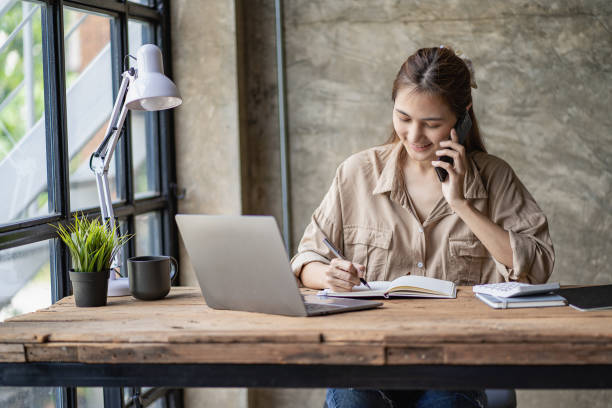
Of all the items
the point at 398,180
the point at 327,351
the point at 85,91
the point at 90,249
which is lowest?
the point at 327,351

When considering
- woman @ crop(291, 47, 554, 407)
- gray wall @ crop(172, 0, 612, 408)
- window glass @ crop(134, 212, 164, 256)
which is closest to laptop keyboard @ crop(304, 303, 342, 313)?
woman @ crop(291, 47, 554, 407)

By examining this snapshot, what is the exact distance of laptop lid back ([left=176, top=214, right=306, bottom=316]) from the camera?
1641 millimetres

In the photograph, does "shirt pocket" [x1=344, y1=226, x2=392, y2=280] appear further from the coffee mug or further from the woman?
the coffee mug

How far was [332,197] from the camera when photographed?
253cm

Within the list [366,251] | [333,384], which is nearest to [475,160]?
[366,251]

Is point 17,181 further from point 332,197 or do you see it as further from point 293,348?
point 293,348

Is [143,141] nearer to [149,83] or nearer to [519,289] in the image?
[149,83]

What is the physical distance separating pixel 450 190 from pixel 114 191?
A: 1.51m

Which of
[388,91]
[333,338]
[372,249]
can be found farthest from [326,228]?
[388,91]

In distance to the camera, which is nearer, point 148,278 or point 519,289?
point 519,289

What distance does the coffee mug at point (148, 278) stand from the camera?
1954mm

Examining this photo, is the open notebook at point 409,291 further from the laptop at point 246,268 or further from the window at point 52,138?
the window at point 52,138

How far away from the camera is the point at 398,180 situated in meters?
2.48

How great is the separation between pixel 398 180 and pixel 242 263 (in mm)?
945
